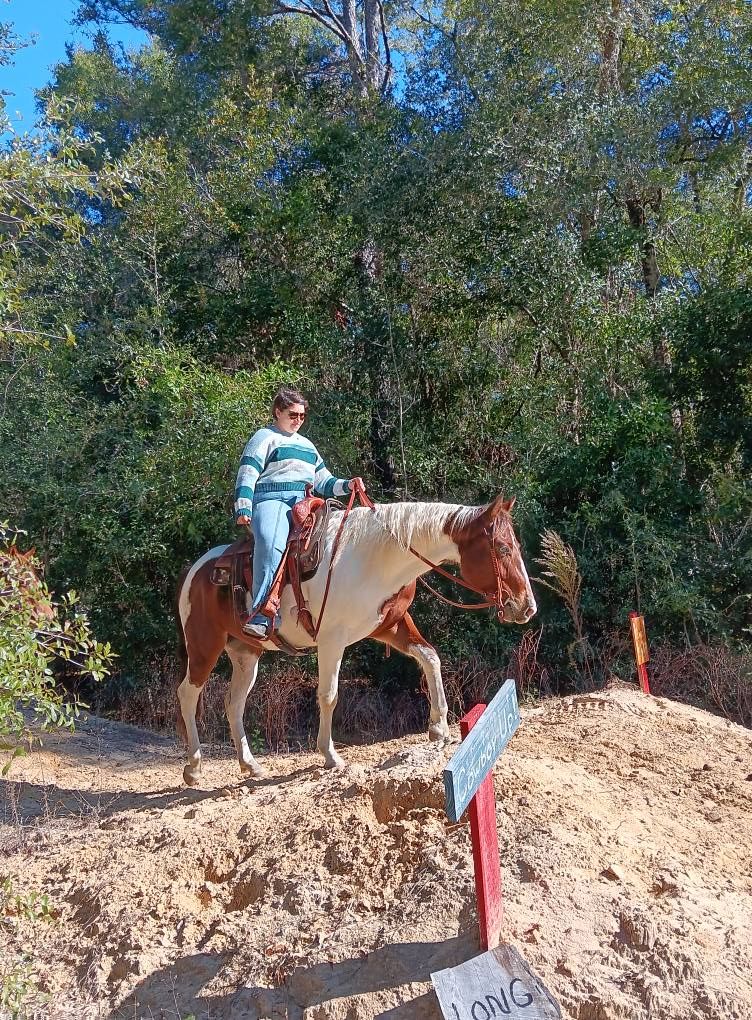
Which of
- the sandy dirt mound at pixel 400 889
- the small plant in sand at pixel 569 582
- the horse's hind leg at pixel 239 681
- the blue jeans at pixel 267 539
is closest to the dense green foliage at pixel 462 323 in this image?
the small plant in sand at pixel 569 582

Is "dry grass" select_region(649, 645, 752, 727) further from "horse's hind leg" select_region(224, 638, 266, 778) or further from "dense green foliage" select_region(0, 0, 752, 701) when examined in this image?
"horse's hind leg" select_region(224, 638, 266, 778)

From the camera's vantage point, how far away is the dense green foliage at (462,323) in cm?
976

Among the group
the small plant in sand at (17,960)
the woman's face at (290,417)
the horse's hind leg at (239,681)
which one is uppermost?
the woman's face at (290,417)

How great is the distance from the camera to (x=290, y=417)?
6.37 metres

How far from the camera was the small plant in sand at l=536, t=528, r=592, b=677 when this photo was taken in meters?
7.85

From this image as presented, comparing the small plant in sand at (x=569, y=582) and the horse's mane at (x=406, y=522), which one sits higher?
the horse's mane at (x=406, y=522)

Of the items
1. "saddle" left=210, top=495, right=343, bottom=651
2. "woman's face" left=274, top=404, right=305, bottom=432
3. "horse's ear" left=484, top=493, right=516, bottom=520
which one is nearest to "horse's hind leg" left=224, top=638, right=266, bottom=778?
"saddle" left=210, top=495, right=343, bottom=651

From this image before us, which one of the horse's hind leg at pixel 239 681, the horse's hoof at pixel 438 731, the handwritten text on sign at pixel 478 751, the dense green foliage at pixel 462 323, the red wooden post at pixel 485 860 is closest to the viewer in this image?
the handwritten text on sign at pixel 478 751

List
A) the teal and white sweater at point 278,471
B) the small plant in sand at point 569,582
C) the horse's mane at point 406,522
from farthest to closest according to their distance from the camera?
1. the small plant in sand at point 569,582
2. the teal and white sweater at point 278,471
3. the horse's mane at point 406,522

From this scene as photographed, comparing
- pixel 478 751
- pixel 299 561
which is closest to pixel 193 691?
pixel 299 561

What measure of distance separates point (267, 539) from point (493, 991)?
11.5 feet

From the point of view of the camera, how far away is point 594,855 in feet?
13.2

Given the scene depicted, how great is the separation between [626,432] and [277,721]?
4977 mm

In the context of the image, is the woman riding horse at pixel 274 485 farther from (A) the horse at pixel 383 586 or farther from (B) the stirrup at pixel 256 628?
(A) the horse at pixel 383 586
